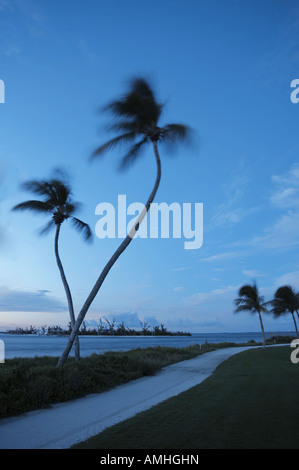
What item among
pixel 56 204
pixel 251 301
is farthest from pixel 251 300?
pixel 56 204

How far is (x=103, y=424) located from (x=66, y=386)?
12.7 ft

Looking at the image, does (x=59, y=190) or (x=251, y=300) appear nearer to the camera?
(x=59, y=190)

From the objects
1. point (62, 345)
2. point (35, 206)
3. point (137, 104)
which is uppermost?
point (137, 104)

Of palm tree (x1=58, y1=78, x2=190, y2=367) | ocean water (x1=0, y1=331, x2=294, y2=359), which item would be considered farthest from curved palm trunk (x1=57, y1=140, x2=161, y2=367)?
ocean water (x1=0, y1=331, x2=294, y2=359)

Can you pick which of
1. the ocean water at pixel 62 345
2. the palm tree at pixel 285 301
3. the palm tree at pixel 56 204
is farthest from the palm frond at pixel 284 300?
the palm tree at pixel 56 204

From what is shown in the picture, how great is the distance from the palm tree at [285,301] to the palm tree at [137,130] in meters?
36.5

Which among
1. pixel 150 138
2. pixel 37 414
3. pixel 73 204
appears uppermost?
pixel 150 138

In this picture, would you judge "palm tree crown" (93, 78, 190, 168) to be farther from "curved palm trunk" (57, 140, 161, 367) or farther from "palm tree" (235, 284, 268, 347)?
"palm tree" (235, 284, 268, 347)

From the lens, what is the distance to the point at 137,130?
14.7 meters

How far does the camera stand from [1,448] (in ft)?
19.3

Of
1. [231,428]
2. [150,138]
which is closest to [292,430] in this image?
[231,428]

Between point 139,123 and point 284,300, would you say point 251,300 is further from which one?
point 139,123

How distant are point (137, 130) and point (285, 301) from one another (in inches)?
1505
